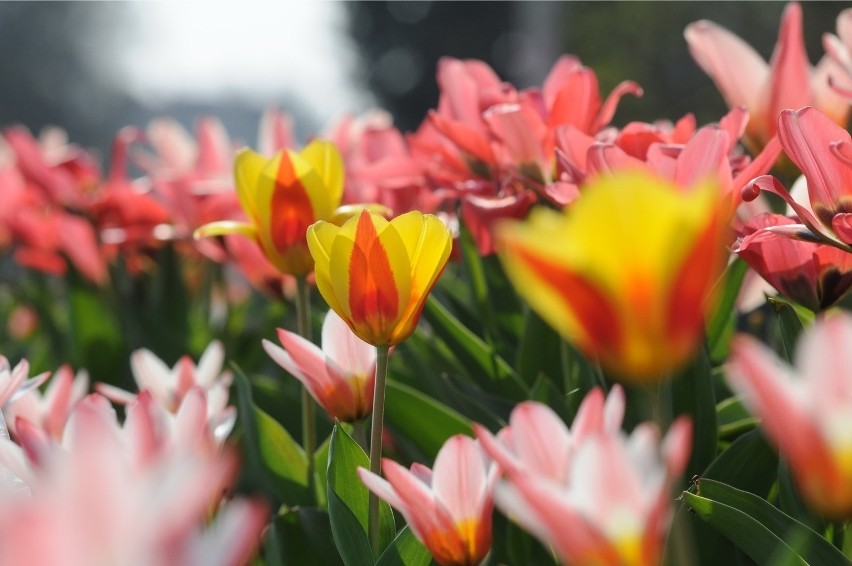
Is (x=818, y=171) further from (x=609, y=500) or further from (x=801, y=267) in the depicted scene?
(x=609, y=500)

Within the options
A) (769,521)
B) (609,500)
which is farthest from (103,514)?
(769,521)

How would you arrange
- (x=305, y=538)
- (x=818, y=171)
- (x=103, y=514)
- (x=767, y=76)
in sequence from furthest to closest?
(x=767, y=76), (x=305, y=538), (x=818, y=171), (x=103, y=514)

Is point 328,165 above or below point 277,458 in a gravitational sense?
above

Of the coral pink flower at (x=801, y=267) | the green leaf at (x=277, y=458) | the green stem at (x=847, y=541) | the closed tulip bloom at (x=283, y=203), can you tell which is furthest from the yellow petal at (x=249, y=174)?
the green stem at (x=847, y=541)

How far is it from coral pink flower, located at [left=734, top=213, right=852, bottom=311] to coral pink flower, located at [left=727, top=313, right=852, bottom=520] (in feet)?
1.15

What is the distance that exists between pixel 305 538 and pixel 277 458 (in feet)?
0.36

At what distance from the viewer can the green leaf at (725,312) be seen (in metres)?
0.90

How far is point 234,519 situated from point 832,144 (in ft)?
1.39

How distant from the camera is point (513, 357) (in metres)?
1.04

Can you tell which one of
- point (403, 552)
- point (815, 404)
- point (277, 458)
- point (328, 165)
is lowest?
point (277, 458)

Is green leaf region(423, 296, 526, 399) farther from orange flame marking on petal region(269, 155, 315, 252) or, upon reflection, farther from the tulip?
the tulip

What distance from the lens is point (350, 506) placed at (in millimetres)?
619

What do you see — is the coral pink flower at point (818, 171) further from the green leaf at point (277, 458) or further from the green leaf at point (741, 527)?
the green leaf at point (277, 458)

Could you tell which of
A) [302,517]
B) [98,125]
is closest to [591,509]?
[302,517]
